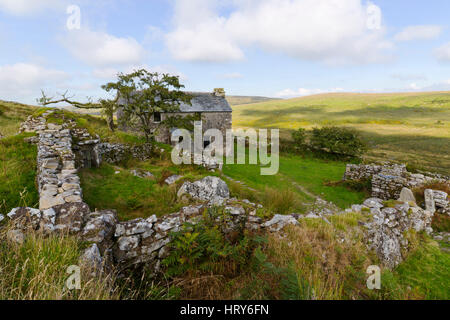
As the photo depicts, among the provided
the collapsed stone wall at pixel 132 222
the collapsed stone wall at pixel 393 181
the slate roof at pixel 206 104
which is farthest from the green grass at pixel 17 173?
the slate roof at pixel 206 104

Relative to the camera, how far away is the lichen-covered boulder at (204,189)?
8.34 metres

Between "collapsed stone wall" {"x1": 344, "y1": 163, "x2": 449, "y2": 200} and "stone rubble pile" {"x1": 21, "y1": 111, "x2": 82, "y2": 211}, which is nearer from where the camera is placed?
"stone rubble pile" {"x1": 21, "y1": 111, "x2": 82, "y2": 211}

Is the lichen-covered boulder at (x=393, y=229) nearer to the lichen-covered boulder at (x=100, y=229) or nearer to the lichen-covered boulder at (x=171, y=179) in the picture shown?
the lichen-covered boulder at (x=100, y=229)

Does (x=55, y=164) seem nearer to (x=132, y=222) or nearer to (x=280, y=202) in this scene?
(x=132, y=222)

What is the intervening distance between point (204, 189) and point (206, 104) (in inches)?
838

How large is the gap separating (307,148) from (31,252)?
99.9 feet

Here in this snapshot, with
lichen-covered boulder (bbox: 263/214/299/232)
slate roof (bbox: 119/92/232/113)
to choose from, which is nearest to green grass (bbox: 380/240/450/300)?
lichen-covered boulder (bbox: 263/214/299/232)

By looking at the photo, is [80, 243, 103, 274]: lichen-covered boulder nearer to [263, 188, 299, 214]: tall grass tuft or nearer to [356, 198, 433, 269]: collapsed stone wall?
[356, 198, 433, 269]: collapsed stone wall

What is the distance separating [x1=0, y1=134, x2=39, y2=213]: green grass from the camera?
6.05 metres

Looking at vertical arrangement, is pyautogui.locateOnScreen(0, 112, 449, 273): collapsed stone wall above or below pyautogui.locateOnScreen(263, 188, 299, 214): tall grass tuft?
above

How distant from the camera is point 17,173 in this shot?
7164mm

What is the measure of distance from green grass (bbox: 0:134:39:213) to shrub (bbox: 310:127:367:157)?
29102 mm

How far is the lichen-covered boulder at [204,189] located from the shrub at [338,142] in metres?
23.5

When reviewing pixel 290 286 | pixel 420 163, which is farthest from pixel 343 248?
pixel 420 163
